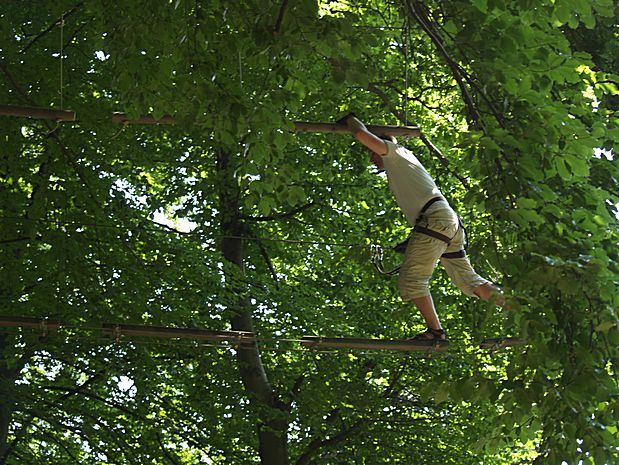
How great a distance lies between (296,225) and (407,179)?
6096 mm

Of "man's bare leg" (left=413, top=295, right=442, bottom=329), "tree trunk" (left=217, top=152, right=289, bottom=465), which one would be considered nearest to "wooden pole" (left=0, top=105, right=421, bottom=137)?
"man's bare leg" (left=413, top=295, right=442, bottom=329)

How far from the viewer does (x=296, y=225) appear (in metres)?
13.1

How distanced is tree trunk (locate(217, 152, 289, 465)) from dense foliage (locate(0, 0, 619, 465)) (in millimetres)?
35

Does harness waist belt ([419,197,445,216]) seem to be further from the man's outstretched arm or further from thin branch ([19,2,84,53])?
thin branch ([19,2,84,53])

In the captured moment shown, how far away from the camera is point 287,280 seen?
14117mm

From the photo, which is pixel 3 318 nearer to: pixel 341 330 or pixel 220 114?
pixel 220 114

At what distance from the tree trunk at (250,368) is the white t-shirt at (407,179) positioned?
4.48 m

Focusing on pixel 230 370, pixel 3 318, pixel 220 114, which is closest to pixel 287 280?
pixel 230 370

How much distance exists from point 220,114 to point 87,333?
6.13 m

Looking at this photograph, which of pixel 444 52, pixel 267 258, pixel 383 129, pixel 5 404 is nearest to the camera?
pixel 444 52

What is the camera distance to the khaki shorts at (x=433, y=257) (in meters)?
7.16

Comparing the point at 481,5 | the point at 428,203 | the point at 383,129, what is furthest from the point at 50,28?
the point at 481,5

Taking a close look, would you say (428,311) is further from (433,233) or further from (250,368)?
(250,368)

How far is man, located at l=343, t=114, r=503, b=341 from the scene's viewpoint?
703 centimetres
